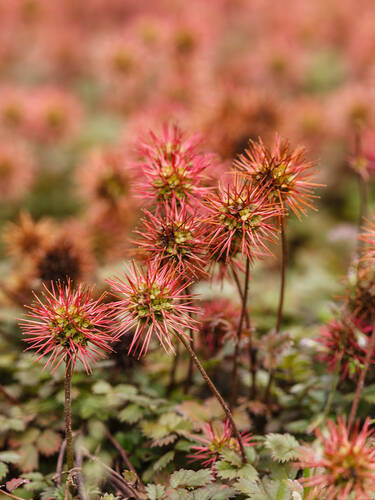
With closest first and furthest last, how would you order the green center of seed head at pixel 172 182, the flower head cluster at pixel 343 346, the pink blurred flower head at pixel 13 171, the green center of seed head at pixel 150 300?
the green center of seed head at pixel 150 300 < the green center of seed head at pixel 172 182 < the flower head cluster at pixel 343 346 < the pink blurred flower head at pixel 13 171

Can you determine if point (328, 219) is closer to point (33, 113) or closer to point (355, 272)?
point (355, 272)

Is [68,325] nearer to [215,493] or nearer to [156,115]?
[215,493]

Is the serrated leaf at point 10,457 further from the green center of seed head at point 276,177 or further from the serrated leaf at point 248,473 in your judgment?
the green center of seed head at point 276,177

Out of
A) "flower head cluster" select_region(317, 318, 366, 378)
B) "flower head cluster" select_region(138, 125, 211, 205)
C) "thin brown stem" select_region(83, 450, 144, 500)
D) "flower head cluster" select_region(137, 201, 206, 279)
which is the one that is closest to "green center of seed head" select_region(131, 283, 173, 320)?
"flower head cluster" select_region(137, 201, 206, 279)

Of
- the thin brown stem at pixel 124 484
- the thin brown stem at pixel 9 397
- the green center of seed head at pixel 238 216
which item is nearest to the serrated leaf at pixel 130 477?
the thin brown stem at pixel 124 484

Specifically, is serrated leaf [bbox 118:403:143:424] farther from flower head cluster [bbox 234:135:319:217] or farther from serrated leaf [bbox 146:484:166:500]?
flower head cluster [bbox 234:135:319:217]
